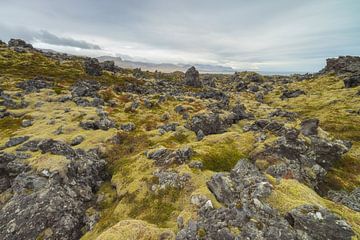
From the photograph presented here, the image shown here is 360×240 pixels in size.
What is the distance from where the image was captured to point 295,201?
17188 millimetres

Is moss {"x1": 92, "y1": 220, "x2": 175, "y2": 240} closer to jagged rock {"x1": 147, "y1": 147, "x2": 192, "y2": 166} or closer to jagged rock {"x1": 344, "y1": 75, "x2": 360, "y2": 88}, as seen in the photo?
jagged rock {"x1": 147, "y1": 147, "x2": 192, "y2": 166}

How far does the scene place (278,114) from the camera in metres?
73.6

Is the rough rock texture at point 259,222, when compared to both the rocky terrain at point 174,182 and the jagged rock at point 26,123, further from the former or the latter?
the jagged rock at point 26,123

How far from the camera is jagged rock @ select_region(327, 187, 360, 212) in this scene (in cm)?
2523

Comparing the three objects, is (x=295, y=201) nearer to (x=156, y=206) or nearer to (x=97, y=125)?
(x=156, y=206)

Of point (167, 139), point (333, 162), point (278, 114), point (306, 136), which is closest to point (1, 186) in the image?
point (167, 139)

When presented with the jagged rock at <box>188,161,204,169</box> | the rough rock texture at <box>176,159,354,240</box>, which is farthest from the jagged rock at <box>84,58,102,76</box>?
the rough rock texture at <box>176,159,354,240</box>

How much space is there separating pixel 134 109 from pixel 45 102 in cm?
2726

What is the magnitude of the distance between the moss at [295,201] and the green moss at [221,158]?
10620mm

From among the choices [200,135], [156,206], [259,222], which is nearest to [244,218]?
[259,222]

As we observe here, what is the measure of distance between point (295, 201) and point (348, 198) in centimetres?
1436

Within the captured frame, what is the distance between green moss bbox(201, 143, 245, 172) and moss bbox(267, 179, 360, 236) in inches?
418

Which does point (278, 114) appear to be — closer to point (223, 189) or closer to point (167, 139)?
point (167, 139)

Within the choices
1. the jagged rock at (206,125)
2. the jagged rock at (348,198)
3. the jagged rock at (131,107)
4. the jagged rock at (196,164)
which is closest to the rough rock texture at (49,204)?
the jagged rock at (196,164)
